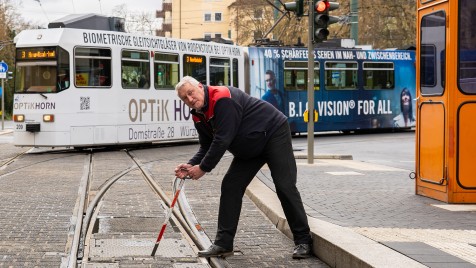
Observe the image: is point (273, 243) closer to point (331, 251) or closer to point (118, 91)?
point (331, 251)

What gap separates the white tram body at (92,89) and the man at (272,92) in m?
5.63

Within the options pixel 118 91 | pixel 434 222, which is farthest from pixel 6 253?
pixel 118 91

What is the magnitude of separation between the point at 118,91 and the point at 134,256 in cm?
1458

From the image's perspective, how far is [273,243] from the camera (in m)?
8.07

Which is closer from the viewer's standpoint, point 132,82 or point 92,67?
point 92,67

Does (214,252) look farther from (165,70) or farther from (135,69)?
(165,70)

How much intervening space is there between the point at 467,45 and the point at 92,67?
1265 centimetres

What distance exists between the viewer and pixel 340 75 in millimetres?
30422

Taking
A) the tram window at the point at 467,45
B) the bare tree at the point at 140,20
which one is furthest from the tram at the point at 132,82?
the bare tree at the point at 140,20

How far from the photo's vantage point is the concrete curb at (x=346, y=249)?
602 centimetres

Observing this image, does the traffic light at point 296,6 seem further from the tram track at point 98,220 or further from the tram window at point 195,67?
the tram window at point 195,67

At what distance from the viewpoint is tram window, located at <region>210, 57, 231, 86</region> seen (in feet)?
83.3

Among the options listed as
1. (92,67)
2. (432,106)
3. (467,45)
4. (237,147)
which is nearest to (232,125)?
(237,147)

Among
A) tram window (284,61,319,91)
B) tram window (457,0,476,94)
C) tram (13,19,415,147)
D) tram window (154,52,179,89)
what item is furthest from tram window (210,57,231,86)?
tram window (457,0,476,94)
